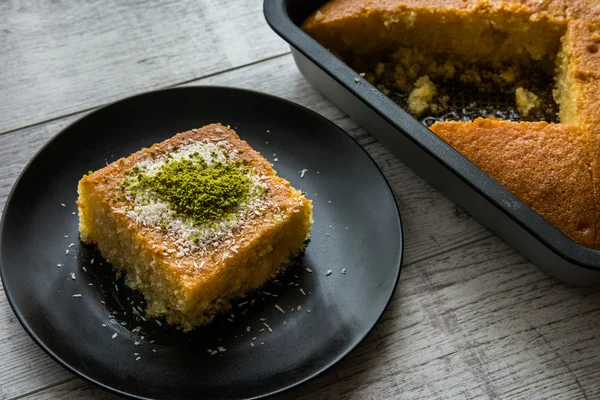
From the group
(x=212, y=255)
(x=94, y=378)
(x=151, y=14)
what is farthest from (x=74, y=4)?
(x=94, y=378)

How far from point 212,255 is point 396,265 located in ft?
1.70

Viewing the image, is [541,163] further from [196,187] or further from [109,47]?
[109,47]

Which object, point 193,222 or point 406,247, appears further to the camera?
point 406,247

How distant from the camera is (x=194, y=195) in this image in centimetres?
180

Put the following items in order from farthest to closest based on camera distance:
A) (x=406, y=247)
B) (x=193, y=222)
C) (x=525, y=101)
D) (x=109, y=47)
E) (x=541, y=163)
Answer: (x=109, y=47) → (x=525, y=101) → (x=406, y=247) → (x=541, y=163) → (x=193, y=222)

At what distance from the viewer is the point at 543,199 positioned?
73.4 inches

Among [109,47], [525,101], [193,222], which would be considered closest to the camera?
[193,222]

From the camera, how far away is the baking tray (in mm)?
1741

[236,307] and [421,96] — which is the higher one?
[421,96]

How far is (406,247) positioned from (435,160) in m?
0.29

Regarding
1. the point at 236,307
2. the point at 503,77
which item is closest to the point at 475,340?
the point at 236,307

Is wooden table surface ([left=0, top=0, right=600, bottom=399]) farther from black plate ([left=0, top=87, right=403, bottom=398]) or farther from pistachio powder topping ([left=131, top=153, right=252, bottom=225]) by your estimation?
pistachio powder topping ([left=131, top=153, right=252, bottom=225])

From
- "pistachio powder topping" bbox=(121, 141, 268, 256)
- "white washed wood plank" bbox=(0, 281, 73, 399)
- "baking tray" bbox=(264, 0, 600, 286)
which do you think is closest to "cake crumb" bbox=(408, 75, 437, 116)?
"baking tray" bbox=(264, 0, 600, 286)

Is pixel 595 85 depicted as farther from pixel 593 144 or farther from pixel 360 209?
pixel 360 209
